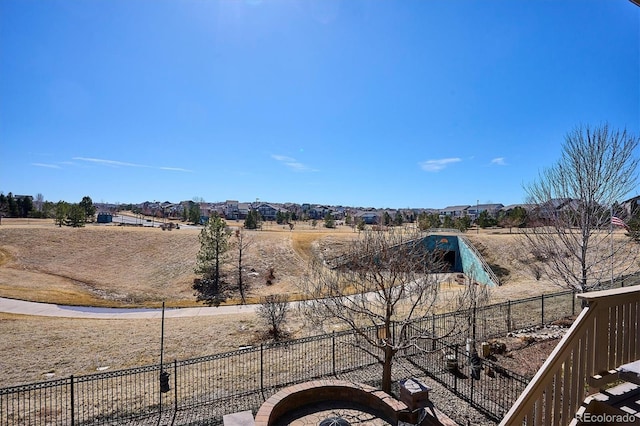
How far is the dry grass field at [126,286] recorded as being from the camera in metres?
13.2

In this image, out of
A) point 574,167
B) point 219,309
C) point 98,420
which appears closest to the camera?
point 98,420

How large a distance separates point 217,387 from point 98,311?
627 inches

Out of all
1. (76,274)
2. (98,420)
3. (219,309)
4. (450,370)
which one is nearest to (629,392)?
(450,370)

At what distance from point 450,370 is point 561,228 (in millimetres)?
6827

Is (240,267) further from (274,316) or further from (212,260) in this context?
(274,316)

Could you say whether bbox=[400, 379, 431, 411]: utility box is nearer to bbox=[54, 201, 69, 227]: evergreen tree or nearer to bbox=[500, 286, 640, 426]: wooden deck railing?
bbox=[500, 286, 640, 426]: wooden deck railing

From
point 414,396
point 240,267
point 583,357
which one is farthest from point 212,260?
point 583,357

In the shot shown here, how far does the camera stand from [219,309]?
2283 cm

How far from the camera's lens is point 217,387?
980 cm

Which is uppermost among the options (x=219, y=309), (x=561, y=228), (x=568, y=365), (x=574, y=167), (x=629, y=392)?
(x=574, y=167)

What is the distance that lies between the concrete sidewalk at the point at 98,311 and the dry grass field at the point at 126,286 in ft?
3.73

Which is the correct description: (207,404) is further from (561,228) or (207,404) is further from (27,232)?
(27,232)

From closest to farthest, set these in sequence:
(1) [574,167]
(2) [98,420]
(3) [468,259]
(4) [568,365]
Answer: (4) [568,365] < (2) [98,420] < (1) [574,167] < (3) [468,259]

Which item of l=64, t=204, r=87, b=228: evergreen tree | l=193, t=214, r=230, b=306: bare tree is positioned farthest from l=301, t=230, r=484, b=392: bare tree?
l=64, t=204, r=87, b=228: evergreen tree
